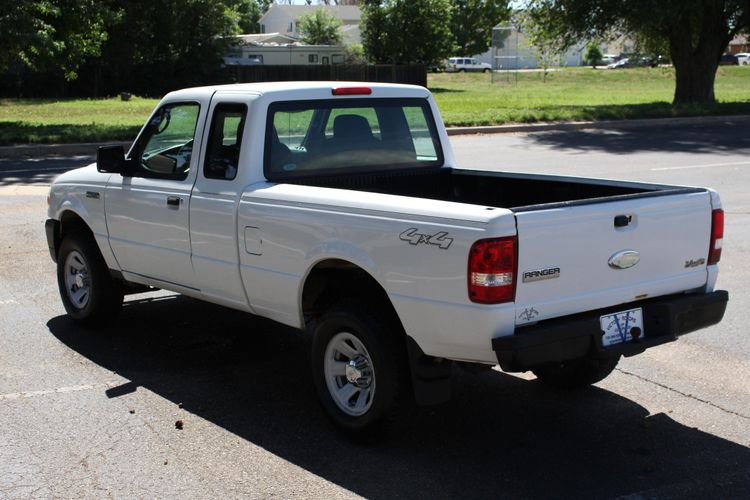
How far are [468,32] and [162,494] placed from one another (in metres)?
89.0

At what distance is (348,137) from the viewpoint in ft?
20.6

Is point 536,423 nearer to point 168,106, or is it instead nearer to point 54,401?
point 54,401

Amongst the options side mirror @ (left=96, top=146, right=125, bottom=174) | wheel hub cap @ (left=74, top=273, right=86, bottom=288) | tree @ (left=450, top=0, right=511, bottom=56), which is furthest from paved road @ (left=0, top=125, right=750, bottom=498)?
tree @ (left=450, top=0, right=511, bottom=56)

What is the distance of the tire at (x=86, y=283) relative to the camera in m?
7.17

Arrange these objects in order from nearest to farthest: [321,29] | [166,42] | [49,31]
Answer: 1. [49,31]
2. [166,42]
3. [321,29]

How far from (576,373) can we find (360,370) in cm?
153

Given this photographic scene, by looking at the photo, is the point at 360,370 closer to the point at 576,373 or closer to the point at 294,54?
the point at 576,373

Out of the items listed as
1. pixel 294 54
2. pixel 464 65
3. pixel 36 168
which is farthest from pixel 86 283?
pixel 464 65

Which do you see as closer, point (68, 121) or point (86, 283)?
point (86, 283)

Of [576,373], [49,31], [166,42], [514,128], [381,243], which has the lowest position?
[514,128]

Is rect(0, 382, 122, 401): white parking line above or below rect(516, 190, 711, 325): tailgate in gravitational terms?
below

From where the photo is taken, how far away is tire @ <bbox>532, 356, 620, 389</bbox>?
5.79 m

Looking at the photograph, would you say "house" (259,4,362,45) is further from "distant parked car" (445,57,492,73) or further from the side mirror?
the side mirror

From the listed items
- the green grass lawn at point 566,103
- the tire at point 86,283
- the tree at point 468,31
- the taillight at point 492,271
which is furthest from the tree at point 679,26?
the tree at point 468,31
